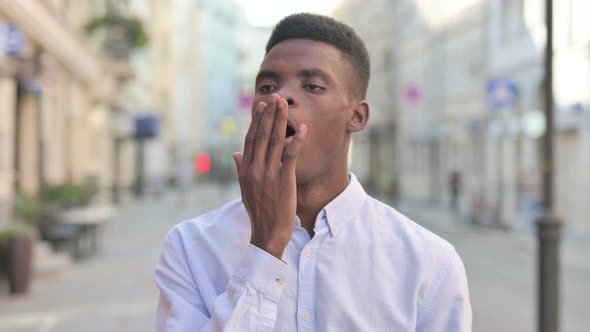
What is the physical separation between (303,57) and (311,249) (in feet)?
1.46

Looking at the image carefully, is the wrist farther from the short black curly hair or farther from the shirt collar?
the short black curly hair

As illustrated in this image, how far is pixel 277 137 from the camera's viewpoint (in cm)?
160

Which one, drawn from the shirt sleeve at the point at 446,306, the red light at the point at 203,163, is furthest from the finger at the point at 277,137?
the red light at the point at 203,163

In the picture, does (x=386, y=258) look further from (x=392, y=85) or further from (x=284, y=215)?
(x=392, y=85)

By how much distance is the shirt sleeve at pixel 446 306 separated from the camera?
177cm

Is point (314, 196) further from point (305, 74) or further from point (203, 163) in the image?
point (203, 163)

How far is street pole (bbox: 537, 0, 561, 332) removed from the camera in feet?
18.9

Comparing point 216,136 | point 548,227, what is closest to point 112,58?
point 548,227

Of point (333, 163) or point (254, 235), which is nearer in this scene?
point (254, 235)

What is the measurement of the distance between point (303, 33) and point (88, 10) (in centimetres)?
2652

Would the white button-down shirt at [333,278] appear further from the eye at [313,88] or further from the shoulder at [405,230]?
the eye at [313,88]

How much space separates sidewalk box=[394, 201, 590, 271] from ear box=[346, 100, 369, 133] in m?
12.8

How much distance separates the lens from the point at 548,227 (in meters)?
5.90

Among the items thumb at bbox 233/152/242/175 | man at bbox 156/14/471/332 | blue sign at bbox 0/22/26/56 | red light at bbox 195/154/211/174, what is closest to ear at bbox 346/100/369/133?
man at bbox 156/14/471/332
